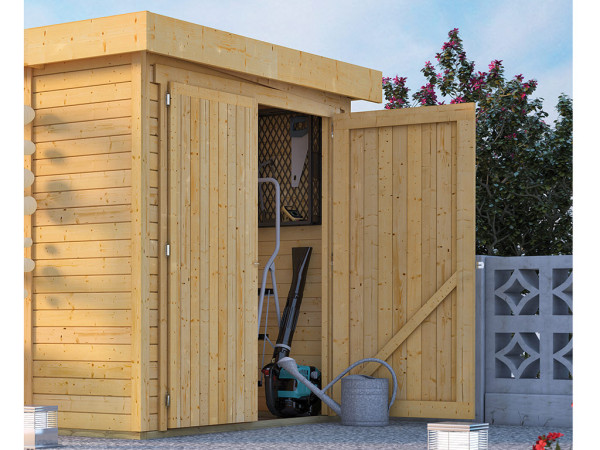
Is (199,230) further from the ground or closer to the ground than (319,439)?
further from the ground

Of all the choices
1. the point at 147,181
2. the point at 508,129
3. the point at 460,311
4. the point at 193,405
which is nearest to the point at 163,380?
the point at 193,405

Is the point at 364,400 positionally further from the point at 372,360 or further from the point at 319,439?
the point at 319,439

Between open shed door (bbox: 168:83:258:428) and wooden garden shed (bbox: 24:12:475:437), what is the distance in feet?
0.04

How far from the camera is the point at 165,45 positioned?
253 inches

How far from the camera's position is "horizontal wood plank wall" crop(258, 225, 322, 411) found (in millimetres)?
8156

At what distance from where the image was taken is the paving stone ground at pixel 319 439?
5.95 metres

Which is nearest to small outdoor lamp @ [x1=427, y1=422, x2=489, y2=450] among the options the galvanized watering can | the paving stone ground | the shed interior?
the paving stone ground

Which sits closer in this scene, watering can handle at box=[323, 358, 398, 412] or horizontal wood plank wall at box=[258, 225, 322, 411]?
watering can handle at box=[323, 358, 398, 412]

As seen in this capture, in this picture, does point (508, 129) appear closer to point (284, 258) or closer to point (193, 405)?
point (284, 258)

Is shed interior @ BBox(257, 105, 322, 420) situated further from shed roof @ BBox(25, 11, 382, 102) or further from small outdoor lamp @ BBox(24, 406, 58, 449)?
small outdoor lamp @ BBox(24, 406, 58, 449)

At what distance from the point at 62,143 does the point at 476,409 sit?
3.39 m

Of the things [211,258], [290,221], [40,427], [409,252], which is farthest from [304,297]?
[40,427]

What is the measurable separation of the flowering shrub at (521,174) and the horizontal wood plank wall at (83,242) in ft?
22.4

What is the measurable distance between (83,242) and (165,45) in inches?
52.0
